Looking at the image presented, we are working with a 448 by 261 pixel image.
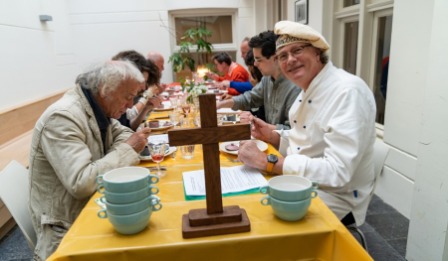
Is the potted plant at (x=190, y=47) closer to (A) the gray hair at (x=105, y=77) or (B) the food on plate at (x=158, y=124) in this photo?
(B) the food on plate at (x=158, y=124)

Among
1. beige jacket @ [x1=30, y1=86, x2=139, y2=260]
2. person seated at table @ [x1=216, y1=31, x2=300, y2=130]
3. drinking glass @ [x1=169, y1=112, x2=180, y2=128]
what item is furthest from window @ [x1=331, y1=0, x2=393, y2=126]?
beige jacket @ [x1=30, y1=86, x2=139, y2=260]

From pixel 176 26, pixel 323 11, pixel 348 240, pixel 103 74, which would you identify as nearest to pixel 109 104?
pixel 103 74

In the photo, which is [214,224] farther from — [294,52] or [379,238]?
[379,238]

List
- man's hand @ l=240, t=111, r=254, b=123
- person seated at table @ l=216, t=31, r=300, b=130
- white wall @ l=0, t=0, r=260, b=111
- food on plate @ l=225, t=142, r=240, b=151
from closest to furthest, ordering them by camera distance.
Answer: food on plate @ l=225, t=142, r=240, b=151 → man's hand @ l=240, t=111, r=254, b=123 → person seated at table @ l=216, t=31, r=300, b=130 → white wall @ l=0, t=0, r=260, b=111

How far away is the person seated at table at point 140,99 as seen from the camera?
2.37 meters

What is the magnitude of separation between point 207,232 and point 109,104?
0.85 meters

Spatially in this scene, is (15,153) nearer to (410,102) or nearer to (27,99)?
(27,99)

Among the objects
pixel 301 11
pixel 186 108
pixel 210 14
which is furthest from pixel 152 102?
pixel 210 14

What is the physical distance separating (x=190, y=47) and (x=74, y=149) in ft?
18.2

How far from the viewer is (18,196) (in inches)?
53.7

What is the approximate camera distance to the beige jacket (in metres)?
1.19

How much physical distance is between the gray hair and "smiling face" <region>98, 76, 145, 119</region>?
0.06 feet

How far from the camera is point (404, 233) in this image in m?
2.22

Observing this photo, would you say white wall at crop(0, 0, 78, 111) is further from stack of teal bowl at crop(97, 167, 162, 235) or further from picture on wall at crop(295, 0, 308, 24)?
picture on wall at crop(295, 0, 308, 24)
